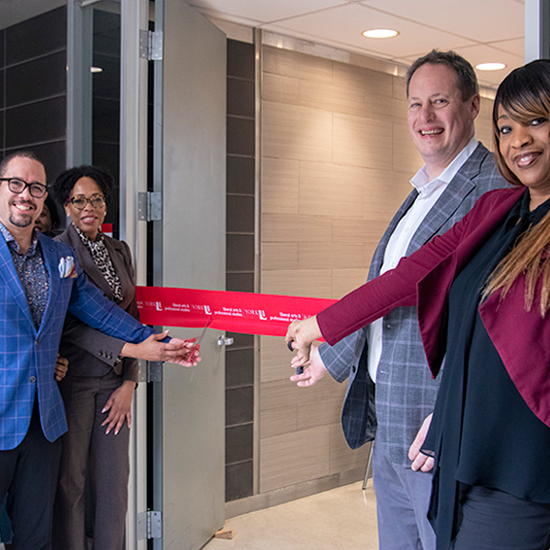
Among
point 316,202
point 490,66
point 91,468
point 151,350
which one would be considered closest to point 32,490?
point 91,468

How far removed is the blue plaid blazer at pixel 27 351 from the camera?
208 cm

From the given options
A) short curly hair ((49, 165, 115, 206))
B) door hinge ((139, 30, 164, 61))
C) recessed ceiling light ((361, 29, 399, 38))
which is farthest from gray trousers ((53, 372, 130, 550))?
recessed ceiling light ((361, 29, 399, 38))

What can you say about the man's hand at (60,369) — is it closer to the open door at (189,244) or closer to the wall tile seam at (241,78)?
the open door at (189,244)

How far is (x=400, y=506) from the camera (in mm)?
1601

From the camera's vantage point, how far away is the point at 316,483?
404cm

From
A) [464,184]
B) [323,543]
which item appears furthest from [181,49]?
[323,543]

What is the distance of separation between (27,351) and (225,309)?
34.4 inches

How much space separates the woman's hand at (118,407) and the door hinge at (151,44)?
4.91 feet

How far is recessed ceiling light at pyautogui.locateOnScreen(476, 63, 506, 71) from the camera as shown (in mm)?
4391

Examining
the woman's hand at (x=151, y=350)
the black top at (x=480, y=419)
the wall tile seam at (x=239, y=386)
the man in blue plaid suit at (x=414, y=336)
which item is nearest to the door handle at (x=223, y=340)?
the wall tile seam at (x=239, y=386)

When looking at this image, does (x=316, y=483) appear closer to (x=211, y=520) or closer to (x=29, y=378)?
(x=211, y=520)

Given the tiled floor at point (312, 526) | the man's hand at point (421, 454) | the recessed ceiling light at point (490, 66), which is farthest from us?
the recessed ceiling light at point (490, 66)

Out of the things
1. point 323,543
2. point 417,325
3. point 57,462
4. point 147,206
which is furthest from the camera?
point 323,543

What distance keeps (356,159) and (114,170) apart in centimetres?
186
